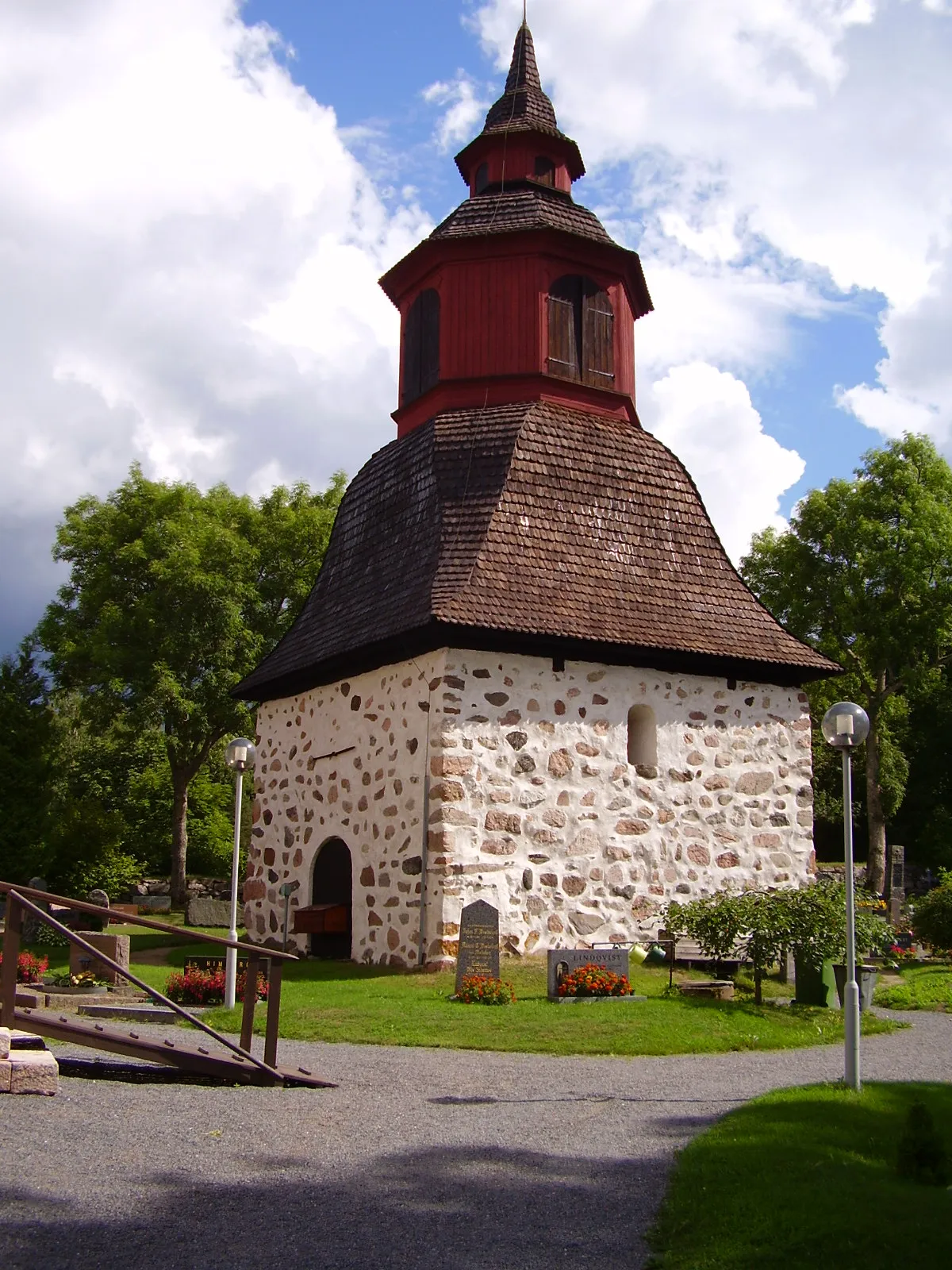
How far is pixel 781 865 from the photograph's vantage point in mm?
16328

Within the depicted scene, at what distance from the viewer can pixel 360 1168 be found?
594 centimetres

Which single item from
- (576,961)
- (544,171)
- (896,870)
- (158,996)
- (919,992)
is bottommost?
(919,992)

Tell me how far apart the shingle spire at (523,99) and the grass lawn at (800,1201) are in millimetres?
17911

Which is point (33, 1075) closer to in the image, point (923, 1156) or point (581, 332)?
point (923, 1156)

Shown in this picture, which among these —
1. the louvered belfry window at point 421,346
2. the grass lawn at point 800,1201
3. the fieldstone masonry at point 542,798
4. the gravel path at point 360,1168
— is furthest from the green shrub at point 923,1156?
the louvered belfry window at point 421,346

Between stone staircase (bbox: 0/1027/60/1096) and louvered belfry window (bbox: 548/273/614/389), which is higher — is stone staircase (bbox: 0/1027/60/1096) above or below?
below

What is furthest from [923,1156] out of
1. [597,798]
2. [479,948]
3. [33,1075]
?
[597,798]

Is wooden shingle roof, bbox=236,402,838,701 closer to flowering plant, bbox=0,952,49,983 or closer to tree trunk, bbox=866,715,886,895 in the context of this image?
flowering plant, bbox=0,952,49,983

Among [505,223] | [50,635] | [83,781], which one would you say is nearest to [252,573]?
[50,635]

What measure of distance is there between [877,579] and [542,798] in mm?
20063

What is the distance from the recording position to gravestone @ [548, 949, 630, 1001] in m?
11.9

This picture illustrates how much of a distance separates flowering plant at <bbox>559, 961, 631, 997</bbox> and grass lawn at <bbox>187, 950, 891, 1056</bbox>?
208 mm

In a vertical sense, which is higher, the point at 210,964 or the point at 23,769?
the point at 23,769

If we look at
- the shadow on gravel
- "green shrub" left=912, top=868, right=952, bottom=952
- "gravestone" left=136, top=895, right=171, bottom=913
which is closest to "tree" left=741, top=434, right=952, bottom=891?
"green shrub" left=912, top=868, right=952, bottom=952
